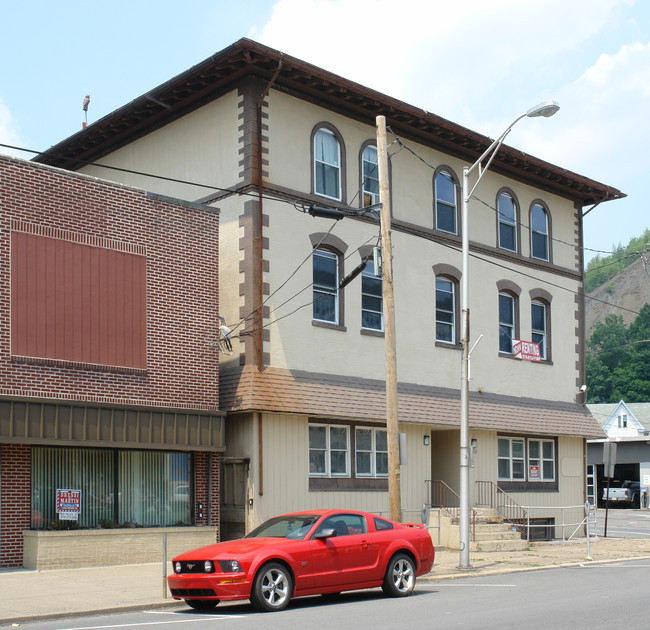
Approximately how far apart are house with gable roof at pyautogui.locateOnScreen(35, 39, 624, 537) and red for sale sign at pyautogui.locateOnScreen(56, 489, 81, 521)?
3.78 m

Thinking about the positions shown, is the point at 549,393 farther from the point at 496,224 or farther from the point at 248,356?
the point at 248,356

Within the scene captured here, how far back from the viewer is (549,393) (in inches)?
1175

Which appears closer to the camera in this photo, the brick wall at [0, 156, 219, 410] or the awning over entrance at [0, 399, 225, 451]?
the awning over entrance at [0, 399, 225, 451]

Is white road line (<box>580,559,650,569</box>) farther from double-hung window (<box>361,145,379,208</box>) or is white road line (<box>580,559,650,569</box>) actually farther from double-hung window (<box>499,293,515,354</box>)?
double-hung window (<box>361,145,379,208</box>)

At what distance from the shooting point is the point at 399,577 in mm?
15047

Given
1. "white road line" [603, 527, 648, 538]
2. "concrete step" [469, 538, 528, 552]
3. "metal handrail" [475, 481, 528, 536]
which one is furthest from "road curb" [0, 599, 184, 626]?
"white road line" [603, 527, 648, 538]

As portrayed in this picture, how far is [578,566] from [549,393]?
9.76m

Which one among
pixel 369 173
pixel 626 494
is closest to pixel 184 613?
pixel 369 173

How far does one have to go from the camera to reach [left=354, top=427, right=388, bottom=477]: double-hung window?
24.0m

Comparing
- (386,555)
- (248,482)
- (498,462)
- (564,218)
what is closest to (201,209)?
(248,482)

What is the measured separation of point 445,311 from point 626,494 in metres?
31.0

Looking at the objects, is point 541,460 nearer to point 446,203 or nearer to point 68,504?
point 446,203

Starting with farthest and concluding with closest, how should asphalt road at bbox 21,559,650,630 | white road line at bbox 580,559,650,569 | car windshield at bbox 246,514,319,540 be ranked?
white road line at bbox 580,559,650,569, car windshield at bbox 246,514,319,540, asphalt road at bbox 21,559,650,630

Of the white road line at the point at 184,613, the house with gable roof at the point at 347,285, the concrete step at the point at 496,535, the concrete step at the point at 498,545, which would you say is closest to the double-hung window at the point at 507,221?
the house with gable roof at the point at 347,285
